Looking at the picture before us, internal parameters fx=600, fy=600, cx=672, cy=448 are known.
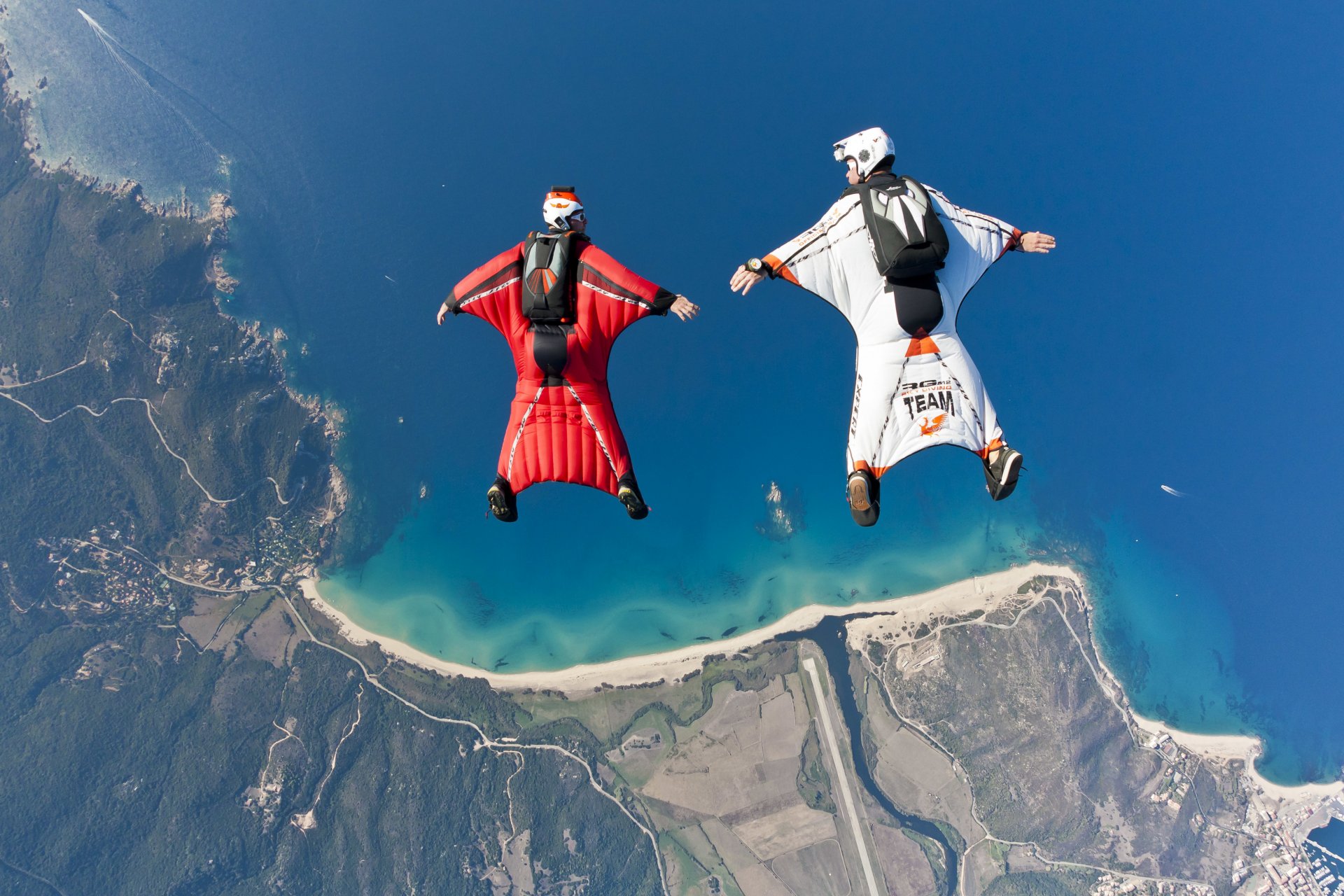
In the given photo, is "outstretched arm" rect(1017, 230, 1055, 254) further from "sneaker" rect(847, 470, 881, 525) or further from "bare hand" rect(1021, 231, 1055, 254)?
"sneaker" rect(847, 470, 881, 525)

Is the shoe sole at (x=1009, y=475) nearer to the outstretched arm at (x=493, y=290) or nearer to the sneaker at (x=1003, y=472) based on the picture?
the sneaker at (x=1003, y=472)

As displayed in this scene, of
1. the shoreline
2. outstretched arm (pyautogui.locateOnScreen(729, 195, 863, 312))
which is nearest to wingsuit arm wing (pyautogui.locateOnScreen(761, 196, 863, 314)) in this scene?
Answer: outstretched arm (pyautogui.locateOnScreen(729, 195, 863, 312))

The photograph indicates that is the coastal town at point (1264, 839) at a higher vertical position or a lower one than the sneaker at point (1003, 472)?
lower

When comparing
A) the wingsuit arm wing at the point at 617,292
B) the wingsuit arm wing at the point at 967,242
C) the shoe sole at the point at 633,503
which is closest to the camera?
the wingsuit arm wing at the point at 617,292

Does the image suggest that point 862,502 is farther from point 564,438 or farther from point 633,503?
point 564,438

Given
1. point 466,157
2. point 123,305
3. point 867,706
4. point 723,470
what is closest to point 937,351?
point 723,470

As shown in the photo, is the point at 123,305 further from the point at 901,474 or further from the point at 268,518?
the point at 901,474

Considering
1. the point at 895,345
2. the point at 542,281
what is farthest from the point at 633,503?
the point at 895,345

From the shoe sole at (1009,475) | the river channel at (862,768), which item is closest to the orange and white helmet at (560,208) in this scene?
the shoe sole at (1009,475)
